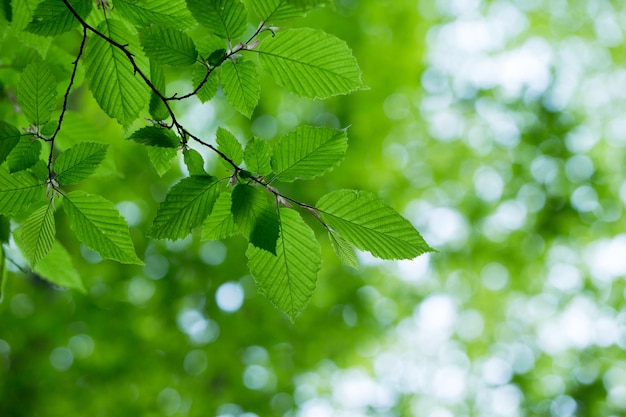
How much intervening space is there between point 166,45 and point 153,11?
93 mm

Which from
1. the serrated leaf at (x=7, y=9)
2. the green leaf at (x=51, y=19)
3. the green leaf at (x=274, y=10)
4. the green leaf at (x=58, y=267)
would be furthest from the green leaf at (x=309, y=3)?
the green leaf at (x=58, y=267)

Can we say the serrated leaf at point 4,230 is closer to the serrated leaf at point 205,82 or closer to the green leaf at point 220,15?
the serrated leaf at point 205,82

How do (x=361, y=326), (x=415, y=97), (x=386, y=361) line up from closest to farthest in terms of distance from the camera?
(x=361, y=326)
(x=415, y=97)
(x=386, y=361)

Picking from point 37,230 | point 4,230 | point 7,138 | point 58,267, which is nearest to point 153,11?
point 7,138

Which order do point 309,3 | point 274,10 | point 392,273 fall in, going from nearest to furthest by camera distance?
point 309,3, point 274,10, point 392,273

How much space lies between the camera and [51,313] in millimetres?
4652

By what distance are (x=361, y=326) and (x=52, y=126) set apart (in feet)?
17.7

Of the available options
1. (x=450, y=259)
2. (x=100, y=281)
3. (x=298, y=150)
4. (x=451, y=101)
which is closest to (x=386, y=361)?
(x=450, y=259)

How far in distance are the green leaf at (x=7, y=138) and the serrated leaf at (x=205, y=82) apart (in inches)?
12.2

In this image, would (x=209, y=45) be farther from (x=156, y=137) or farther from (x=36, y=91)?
(x=36, y=91)

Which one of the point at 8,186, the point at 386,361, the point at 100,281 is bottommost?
the point at 8,186

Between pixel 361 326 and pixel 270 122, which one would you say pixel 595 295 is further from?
pixel 270 122

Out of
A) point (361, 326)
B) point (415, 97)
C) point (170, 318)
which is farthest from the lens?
point (415, 97)

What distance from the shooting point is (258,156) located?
925mm
